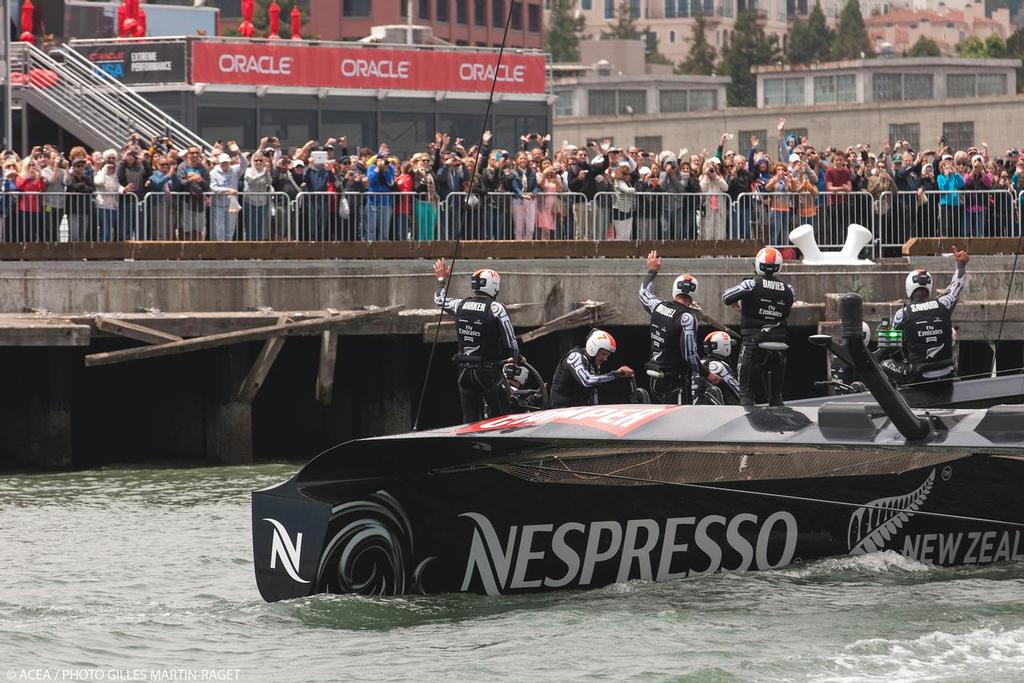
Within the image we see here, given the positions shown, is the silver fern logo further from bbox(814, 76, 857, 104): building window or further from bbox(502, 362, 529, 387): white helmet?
bbox(814, 76, 857, 104): building window

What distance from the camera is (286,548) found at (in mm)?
10945

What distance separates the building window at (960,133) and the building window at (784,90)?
32.8 m

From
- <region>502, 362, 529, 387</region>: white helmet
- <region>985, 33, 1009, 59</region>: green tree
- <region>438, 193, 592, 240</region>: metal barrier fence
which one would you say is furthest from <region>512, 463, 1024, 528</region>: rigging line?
<region>985, 33, 1009, 59</region>: green tree

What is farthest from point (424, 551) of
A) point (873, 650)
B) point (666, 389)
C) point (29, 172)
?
point (29, 172)

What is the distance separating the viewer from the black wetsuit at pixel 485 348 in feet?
51.4

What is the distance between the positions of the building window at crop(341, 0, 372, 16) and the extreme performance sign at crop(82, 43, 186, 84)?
4182cm

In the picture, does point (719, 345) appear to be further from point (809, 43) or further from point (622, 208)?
point (809, 43)

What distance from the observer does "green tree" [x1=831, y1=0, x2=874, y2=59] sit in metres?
136

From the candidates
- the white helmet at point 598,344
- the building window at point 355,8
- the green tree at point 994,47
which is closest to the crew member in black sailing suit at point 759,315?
the white helmet at point 598,344

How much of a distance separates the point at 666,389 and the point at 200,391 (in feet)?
23.0

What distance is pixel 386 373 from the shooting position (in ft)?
70.5

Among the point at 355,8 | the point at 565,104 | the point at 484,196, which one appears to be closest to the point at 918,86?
the point at 565,104

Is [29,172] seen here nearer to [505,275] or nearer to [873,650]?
[505,275]

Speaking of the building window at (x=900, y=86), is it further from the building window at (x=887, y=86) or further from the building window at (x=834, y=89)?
the building window at (x=834, y=89)
